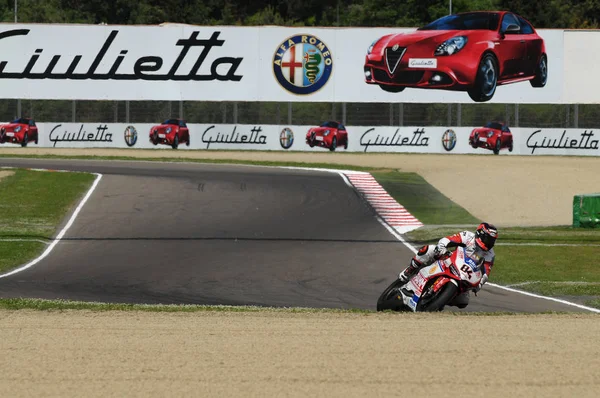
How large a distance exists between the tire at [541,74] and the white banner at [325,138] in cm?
253

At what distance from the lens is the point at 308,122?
53.2 meters

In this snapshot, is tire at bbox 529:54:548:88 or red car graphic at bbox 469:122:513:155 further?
tire at bbox 529:54:548:88

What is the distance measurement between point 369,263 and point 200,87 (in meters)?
33.6

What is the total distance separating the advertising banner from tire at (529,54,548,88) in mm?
51

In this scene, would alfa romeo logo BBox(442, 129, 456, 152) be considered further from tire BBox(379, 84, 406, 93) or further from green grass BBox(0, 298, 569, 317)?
green grass BBox(0, 298, 569, 317)

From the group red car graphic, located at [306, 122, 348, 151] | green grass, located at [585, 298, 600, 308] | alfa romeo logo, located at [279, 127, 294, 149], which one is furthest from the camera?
red car graphic, located at [306, 122, 348, 151]

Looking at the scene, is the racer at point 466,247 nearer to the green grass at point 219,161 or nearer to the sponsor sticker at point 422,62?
the green grass at point 219,161

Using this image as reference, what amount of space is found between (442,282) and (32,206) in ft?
61.1

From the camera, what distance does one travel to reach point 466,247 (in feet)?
44.9

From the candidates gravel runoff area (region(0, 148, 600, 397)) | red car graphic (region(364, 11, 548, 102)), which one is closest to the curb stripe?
red car graphic (region(364, 11, 548, 102))

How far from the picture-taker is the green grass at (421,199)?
3017cm

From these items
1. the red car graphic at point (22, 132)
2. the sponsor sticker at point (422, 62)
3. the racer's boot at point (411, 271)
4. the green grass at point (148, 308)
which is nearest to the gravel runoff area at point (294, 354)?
the green grass at point (148, 308)

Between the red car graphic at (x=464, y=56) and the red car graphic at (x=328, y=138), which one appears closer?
the red car graphic at (x=464, y=56)

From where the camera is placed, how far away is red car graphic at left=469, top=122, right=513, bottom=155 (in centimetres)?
5288
